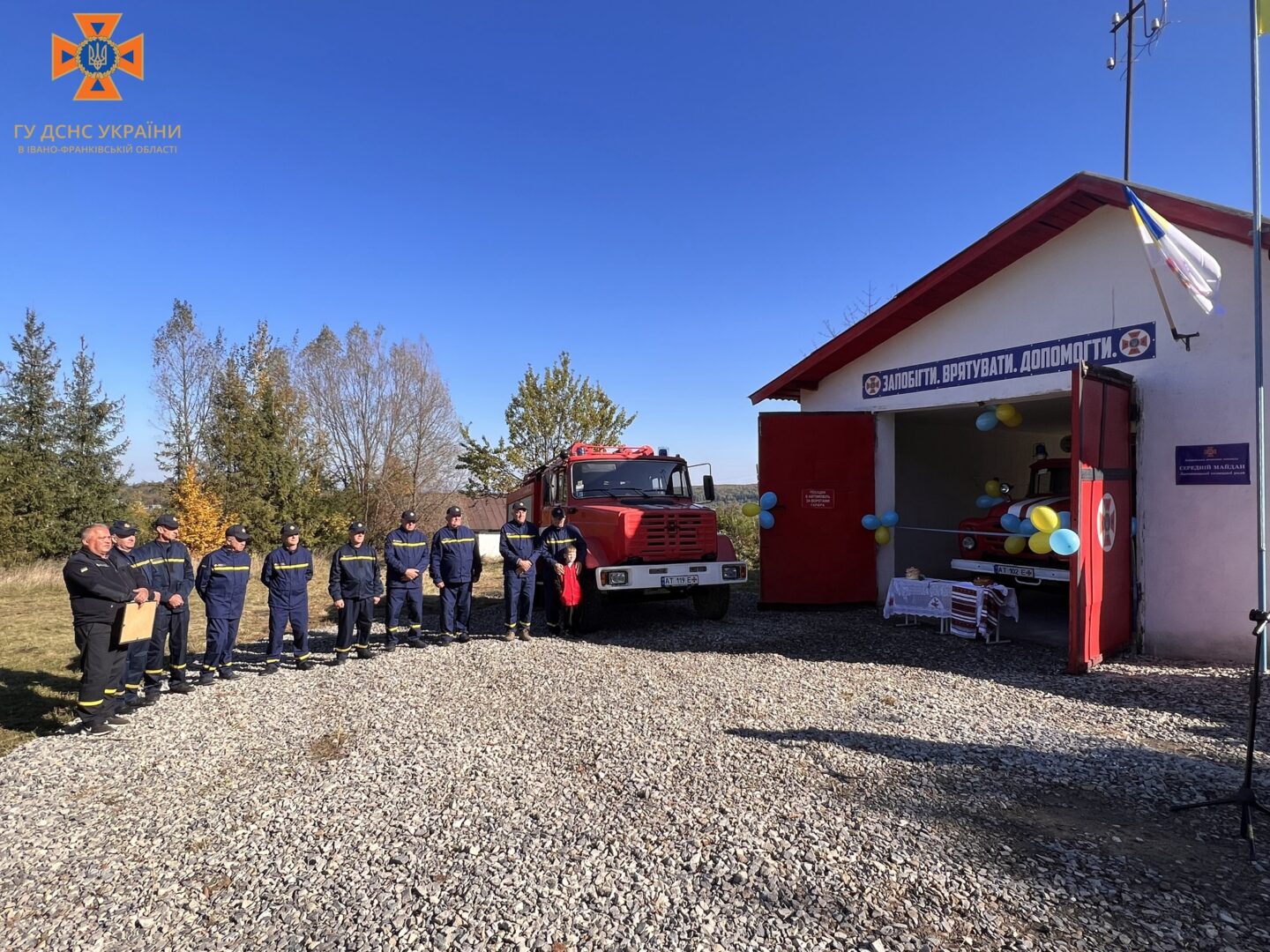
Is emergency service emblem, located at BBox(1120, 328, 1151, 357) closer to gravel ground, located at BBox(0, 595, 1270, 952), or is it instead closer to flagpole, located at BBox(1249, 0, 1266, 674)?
flagpole, located at BBox(1249, 0, 1266, 674)

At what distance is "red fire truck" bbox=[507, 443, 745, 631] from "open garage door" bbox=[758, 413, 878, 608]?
1.12m

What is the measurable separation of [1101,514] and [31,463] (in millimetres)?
30670

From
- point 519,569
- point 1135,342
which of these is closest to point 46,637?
point 519,569

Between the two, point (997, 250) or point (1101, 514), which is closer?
point (1101, 514)

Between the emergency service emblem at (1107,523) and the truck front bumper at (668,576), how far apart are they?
3897mm

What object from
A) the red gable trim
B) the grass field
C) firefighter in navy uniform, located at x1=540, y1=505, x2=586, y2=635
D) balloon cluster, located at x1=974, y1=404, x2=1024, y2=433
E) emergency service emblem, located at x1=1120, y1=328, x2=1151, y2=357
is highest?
the red gable trim

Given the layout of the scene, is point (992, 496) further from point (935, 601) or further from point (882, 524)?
point (935, 601)

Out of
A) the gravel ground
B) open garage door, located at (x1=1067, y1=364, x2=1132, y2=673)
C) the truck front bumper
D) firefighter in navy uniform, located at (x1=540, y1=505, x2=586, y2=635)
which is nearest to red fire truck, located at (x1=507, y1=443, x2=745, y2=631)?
the truck front bumper

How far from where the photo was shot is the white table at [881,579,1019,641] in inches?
313

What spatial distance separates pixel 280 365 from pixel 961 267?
33145mm

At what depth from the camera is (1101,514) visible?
262 inches

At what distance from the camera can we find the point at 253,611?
Answer: 453 inches

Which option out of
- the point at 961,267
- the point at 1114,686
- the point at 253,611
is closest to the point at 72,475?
the point at 253,611

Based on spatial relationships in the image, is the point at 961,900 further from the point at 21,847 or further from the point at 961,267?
the point at 961,267
